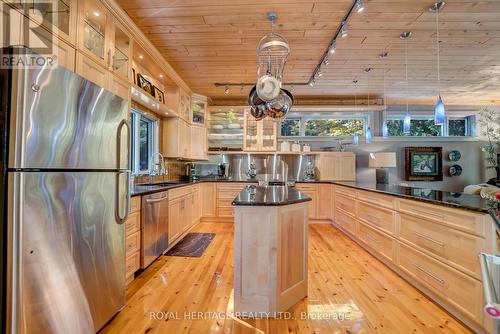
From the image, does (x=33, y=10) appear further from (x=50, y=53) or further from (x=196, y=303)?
(x=196, y=303)

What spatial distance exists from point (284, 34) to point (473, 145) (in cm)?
567

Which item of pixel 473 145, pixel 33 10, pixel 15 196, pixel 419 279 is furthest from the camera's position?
pixel 473 145

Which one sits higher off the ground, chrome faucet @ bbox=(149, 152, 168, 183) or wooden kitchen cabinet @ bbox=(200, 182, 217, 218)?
chrome faucet @ bbox=(149, 152, 168, 183)

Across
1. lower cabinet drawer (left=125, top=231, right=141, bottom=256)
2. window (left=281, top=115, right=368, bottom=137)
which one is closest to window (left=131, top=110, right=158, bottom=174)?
lower cabinet drawer (left=125, top=231, right=141, bottom=256)

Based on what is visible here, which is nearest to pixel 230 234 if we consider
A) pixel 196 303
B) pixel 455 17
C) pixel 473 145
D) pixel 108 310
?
pixel 196 303

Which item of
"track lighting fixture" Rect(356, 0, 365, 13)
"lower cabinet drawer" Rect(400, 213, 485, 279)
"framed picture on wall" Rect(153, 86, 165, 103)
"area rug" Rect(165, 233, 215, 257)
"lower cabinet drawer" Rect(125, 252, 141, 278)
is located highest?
"track lighting fixture" Rect(356, 0, 365, 13)

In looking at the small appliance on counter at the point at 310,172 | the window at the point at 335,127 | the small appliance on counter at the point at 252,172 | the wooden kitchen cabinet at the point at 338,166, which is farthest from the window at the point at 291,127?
the small appliance on counter at the point at 252,172

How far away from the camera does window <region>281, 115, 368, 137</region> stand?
6.02 meters

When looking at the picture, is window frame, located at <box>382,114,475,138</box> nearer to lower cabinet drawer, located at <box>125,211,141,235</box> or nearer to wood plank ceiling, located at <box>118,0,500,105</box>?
wood plank ceiling, located at <box>118,0,500,105</box>

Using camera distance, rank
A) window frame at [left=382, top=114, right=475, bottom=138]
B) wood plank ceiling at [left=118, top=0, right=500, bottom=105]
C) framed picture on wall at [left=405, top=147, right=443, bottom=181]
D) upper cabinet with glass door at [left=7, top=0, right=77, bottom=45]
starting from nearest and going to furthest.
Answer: upper cabinet with glass door at [left=7, top=0, right=77, bottom=45]
wood plank ceiling at [left=118, top=0, right=500, bottom=105]
framed picture on wall at [left=405, top=147, right=443, bottom=181]
window frame at [left=382, top=114, right=475, bottom=138]

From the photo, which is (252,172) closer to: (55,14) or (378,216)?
(378,216)

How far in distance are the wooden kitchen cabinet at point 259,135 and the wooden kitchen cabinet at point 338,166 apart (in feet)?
3.76

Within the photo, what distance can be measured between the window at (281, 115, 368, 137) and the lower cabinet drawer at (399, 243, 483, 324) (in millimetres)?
3788

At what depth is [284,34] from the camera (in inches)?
118
